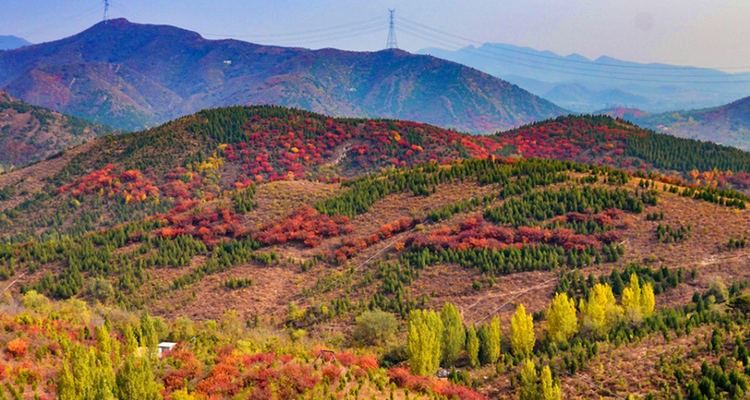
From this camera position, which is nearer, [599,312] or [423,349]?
[423,349]

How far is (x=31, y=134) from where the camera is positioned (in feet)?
598

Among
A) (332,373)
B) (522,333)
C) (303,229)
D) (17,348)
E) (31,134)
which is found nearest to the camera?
(332,373)

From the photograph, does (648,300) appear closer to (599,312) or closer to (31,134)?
(599,312)

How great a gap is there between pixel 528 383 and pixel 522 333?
575 cm

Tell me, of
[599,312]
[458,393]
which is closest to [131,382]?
[458,393]

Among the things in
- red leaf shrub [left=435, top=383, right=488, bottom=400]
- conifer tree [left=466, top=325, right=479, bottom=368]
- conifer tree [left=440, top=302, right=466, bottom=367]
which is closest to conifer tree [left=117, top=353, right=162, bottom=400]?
red leaf shrub [left=435, top=383, right=488, bottom=400]

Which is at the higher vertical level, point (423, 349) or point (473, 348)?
point (423, 349)

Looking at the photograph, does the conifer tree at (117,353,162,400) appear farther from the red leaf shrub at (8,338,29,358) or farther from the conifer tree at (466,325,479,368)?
the conifer tree at (466,325,479,368)

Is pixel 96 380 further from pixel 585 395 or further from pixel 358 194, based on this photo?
pixel 358 194

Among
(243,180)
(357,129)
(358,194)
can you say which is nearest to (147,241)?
(358,194)

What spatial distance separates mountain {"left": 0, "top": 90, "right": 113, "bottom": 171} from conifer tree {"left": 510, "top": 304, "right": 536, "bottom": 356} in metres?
187

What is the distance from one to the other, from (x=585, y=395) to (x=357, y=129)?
100879mm

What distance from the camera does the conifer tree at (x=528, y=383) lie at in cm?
2497

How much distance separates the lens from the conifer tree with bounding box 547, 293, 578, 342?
30.7m
